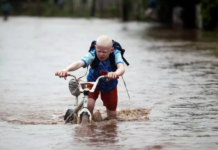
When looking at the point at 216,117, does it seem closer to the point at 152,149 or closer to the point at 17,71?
the point at 152,149

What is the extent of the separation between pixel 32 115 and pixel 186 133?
2.72 m

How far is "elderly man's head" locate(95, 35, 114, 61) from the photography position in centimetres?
775

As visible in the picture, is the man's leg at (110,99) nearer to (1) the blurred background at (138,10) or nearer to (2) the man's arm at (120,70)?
(2) the man's arm at (120,70)

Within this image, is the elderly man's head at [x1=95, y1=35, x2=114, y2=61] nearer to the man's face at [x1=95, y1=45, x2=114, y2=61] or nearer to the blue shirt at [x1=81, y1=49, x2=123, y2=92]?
the man's face at [x1=95, y1=45, x2=114, y2=61]

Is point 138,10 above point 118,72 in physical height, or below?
above

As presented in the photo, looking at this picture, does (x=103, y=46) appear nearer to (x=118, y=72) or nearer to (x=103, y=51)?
(x=103, y=51)

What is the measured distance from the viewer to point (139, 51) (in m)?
20.2

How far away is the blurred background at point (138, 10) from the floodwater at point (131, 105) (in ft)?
33.6

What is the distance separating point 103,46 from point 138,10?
139ft

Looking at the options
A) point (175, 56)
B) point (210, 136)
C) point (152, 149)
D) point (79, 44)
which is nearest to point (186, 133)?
point (210, 136)

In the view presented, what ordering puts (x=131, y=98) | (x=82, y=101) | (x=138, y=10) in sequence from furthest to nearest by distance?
(x=138, y=10) → (x=131, y=98) → (x=82, y=101)

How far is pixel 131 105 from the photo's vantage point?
1008 centimetres

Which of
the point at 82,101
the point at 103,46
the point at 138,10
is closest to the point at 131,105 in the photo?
the point at 82,101

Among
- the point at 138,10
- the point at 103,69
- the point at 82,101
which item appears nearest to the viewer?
the point at 82,101
